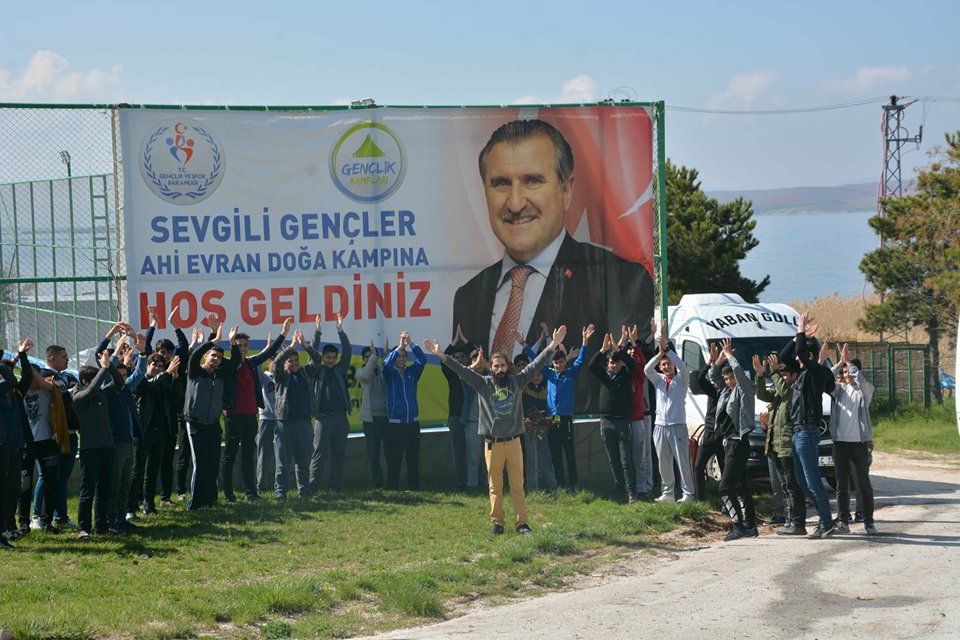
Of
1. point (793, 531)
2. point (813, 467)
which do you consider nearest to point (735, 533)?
point (793, 531)

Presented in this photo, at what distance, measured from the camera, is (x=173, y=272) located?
14859 mm

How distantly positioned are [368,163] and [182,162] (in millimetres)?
2330

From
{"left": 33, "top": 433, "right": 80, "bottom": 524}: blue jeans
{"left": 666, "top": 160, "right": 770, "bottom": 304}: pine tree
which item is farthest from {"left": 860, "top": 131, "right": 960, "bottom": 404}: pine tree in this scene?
{"left": 33, "top": 433, "right": 80, "bottom": 524}: blue jeans

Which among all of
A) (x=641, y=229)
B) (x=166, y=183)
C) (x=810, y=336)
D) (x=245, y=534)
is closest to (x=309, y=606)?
(x=245, y=534)

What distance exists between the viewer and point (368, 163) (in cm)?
1562

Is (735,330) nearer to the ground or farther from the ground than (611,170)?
nearer to the ground

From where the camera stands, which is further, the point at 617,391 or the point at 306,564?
the point at 617,391

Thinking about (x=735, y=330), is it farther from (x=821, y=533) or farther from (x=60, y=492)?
(x=60, y=492)

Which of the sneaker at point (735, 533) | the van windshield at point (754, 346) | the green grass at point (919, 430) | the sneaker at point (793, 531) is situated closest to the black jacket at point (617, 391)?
the sneaker at point (735, 533)

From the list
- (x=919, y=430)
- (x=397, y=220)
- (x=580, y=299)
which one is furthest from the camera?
(x=919, y=430)

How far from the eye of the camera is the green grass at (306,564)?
8.45 m

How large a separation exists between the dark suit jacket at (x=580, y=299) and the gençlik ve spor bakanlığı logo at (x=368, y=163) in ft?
5.52

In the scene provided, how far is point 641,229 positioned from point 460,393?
341 cm

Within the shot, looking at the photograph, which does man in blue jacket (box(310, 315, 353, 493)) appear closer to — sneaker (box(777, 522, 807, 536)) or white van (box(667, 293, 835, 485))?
white van (box(667, 293, 835, 485))
